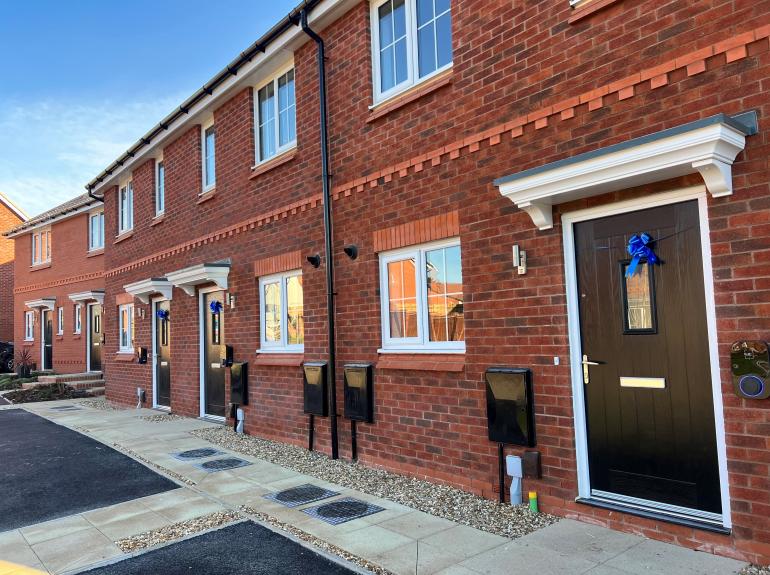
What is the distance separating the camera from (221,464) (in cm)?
696

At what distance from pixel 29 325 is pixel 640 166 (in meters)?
25.0

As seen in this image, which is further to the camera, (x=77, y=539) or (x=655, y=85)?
(x=77, y=539)

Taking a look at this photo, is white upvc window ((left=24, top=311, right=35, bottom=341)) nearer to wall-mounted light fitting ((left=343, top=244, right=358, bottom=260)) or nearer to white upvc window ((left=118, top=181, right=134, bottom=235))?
white upvc window ((left=118, top=181, right=134, bottom=235))

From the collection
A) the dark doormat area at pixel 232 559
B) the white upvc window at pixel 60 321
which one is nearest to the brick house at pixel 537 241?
the dark doormat area at pixel 232 559

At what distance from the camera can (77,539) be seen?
4.56 metres

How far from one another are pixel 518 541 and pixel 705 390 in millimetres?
1696

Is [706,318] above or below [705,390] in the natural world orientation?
above

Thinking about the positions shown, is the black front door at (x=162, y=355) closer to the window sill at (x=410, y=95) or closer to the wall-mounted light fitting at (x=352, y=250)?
the wall-mounted light fitting at (x=352, y=250)

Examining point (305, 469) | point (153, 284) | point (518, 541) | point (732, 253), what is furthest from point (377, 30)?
point (153, 284)

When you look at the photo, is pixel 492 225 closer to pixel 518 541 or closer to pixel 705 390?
pixel 705 390

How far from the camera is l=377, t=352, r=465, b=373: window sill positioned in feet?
18.3

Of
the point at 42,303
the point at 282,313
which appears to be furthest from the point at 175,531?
the point at 42,303

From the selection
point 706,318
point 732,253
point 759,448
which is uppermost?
point 732,253

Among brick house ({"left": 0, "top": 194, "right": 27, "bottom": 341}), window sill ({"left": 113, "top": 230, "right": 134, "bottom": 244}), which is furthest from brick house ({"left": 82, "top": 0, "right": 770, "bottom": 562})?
brick house ({"left": 0, "top": 194, "right": 27, "bottom": 341})
